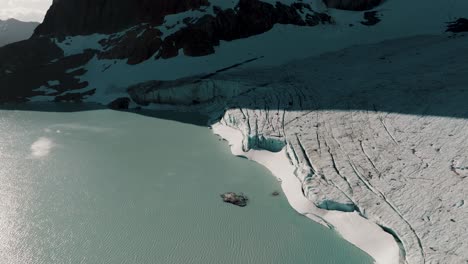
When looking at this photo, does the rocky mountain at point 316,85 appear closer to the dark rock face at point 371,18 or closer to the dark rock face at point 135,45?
the dark rock face at point 135,45

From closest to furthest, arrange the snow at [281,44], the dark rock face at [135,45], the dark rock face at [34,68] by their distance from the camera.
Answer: the snow at [281,44], the dark rock face at [34,68], the dark rock face at [135,45]

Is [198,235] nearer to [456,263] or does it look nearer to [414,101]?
[456,263]

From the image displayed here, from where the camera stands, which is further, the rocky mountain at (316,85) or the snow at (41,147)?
the snow at (41,147)

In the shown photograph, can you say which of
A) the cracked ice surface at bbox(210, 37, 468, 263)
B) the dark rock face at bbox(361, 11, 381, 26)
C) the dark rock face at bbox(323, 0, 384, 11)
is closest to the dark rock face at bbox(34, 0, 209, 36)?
the dark rock face at bbox(323, 0, 384, 11)

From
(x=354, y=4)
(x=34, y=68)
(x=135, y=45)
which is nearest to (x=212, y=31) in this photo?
(x=135, y=45)

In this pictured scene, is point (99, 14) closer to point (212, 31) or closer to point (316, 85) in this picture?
point (212, 31)

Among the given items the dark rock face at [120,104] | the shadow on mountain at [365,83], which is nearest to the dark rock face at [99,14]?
the dark rock face at [120,104]
